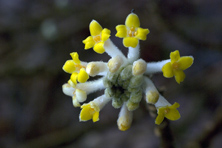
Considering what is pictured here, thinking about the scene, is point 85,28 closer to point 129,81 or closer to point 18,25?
point 18,25

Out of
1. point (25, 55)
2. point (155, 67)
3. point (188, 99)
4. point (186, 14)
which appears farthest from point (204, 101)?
point (25, 55)

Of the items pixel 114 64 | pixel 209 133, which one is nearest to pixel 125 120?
pixel 114 64

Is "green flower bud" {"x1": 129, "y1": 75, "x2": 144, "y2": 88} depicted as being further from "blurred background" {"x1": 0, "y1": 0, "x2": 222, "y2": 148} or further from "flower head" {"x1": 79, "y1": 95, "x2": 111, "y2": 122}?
"blurred background" {"x1": 0, "y1": 0, "x2": 222, "y2": 148}

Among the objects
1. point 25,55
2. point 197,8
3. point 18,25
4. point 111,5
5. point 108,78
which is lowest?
point 197,8

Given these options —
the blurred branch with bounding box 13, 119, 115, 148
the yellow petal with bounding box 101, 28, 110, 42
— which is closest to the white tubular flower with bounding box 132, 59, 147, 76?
the yellow petal with bounding box 101, 28, 110, 42

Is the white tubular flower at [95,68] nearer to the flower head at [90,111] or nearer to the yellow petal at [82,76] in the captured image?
the yellow petal at [82,76]

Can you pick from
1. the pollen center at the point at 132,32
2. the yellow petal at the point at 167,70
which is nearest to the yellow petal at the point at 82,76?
the pollen center at the point at 132,32

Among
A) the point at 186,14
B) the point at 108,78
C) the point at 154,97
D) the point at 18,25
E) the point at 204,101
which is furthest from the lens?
the point at 18,25
